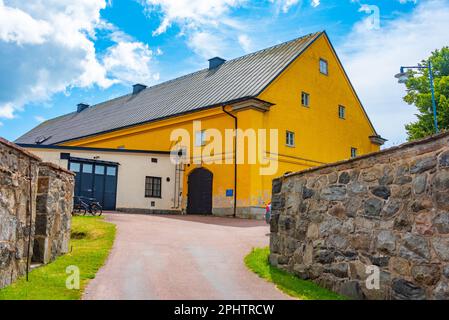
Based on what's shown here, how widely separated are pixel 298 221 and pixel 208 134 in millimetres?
17657

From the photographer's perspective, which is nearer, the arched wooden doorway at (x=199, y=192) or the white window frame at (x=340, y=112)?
the arched wooden doorway at (x=199, y=192)

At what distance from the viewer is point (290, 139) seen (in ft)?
87.6

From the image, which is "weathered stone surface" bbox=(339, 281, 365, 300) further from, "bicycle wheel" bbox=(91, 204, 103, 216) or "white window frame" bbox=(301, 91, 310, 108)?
"white window frame" bbox=(301, 91, 310, 108)

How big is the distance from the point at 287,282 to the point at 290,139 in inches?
736

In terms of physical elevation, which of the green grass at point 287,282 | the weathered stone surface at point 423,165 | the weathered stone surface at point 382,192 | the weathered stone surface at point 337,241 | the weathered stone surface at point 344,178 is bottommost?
the green grass at point 287,282

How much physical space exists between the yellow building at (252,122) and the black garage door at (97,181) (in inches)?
101

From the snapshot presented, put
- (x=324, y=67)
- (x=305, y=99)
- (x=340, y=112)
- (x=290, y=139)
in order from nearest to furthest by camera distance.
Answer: (x=290, y=139) < (x=305, y=99) < (x=324, y=67) < (x=340, y=112)

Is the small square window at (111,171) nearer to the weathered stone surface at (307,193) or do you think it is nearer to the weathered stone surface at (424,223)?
the weathered stone surface at (307,193)

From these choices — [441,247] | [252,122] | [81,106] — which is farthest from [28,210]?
[81,106]

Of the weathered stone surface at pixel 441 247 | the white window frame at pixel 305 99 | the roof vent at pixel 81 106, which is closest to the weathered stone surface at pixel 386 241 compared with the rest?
the weathered stone surface at pixel 441 247

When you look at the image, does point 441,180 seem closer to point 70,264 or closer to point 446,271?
point 446,271

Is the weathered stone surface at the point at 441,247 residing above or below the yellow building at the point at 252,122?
below

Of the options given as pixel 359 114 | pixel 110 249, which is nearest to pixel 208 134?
pixel 359 114

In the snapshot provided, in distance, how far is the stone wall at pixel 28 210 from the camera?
22.9 feet
